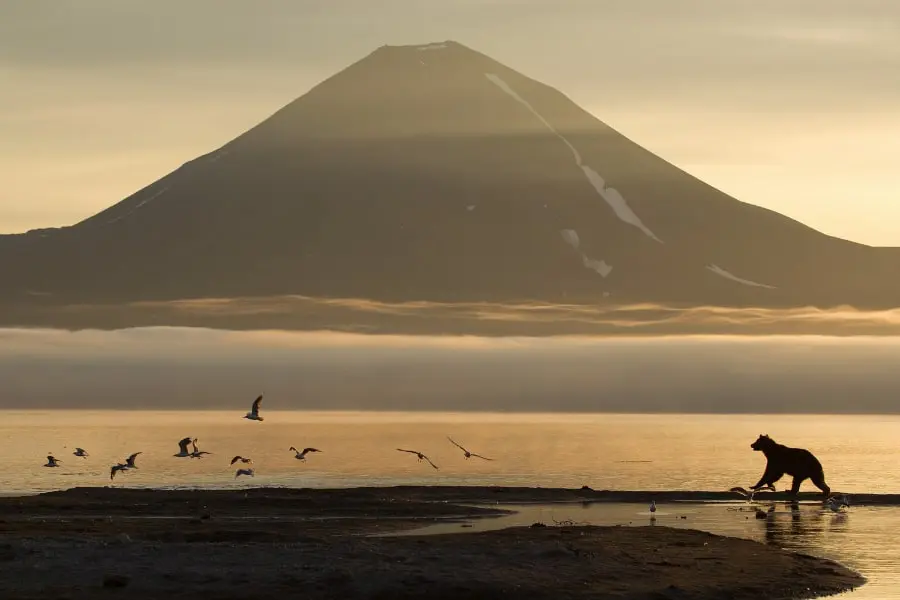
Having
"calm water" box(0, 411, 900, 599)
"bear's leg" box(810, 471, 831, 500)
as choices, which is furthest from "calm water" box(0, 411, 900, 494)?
"bear's leg" box(810, 471, 831, 500)

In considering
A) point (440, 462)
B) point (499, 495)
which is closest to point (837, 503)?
point (499, 495)

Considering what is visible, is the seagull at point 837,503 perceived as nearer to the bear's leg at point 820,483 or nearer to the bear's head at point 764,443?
the bear's leg at point 820,483

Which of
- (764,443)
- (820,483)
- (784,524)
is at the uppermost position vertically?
(764,443)

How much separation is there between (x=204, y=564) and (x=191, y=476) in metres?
50.0

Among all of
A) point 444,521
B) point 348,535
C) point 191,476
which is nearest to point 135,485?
point 191,476

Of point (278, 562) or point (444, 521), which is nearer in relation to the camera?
point (278, 562)

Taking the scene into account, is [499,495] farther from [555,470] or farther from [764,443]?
[555,470]

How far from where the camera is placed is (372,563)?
4531 cm

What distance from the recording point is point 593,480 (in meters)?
93.8

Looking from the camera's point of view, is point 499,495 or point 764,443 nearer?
point 764,443

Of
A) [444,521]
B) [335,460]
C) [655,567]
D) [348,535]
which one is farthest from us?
[335,460]

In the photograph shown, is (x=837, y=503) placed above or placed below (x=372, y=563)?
above

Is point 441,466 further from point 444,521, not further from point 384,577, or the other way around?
point 384,577

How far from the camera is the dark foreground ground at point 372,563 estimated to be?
42438mm
